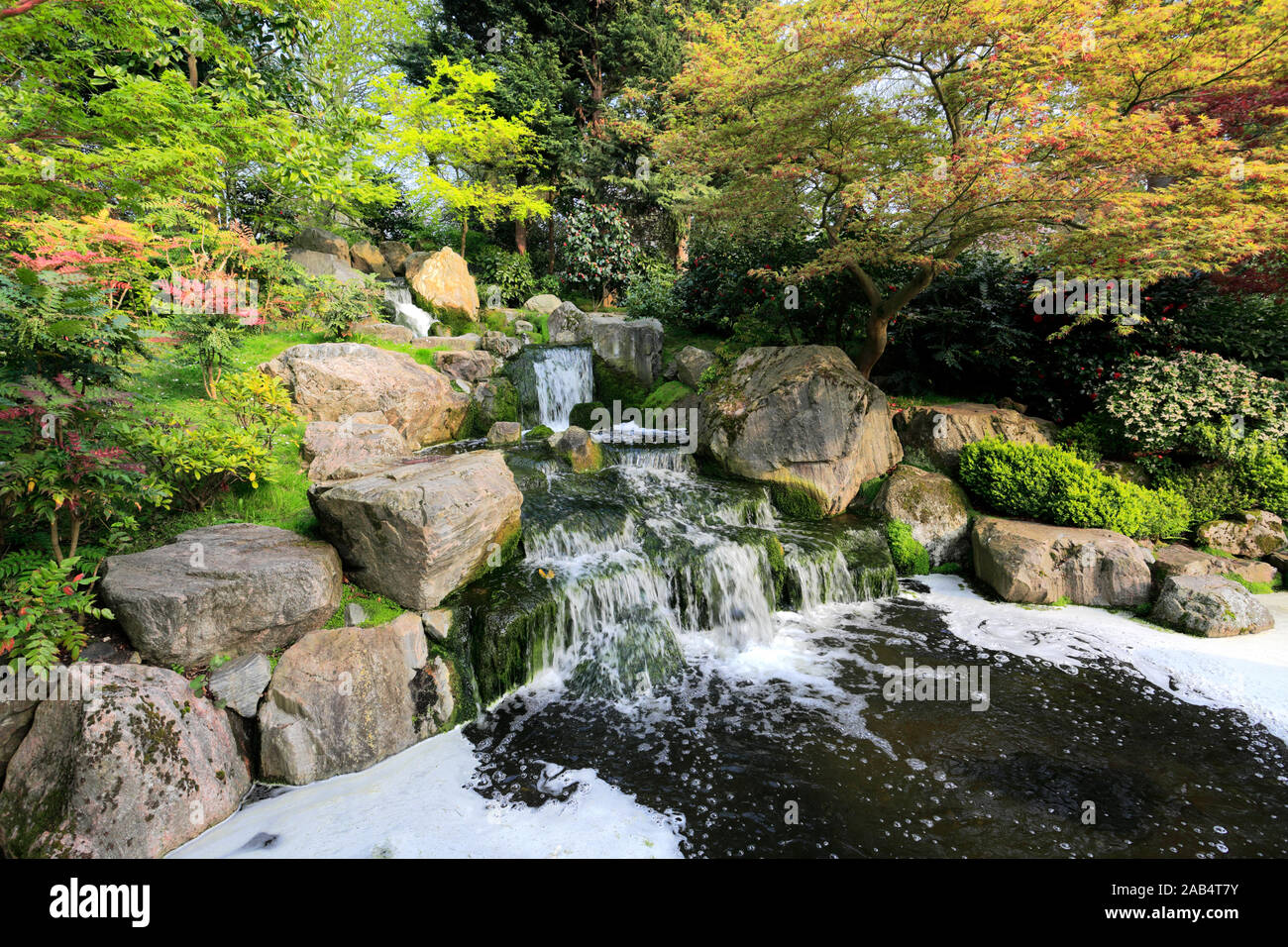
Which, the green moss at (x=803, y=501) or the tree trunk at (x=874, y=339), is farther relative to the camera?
the tree trunk at (x=874, y=339)

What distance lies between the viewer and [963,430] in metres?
9.92

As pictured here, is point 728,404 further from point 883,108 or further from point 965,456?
point 883,108

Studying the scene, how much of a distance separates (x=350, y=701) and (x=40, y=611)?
2.36m

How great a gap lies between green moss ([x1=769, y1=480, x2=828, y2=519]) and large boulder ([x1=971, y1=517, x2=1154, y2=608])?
9.00 ft

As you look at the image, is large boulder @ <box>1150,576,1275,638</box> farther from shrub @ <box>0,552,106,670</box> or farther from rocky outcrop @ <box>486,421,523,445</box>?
shrub @ <box>0,552,106,670</box>

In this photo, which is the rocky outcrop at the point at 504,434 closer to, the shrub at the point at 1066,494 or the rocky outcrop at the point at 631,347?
the rocky outcrop at the point at 631,347

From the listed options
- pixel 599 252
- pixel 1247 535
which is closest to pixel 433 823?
pixel 1247 535

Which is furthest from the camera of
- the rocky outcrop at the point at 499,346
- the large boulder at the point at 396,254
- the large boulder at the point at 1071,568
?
the large boulder at the point at 396,254

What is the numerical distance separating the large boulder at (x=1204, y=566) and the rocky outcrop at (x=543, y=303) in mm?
16235

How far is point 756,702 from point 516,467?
5.55m

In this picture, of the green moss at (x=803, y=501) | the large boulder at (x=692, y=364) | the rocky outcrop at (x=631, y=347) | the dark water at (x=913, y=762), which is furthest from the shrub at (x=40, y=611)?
the large boulder at (x=692, y=364)

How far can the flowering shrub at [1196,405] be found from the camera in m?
8.02

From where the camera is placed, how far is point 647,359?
13227mm
